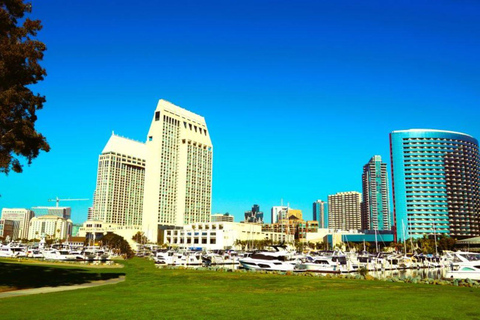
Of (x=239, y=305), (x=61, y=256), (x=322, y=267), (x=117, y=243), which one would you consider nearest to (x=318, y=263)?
(x=322, y=267)

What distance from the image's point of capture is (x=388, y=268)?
84.4 metres

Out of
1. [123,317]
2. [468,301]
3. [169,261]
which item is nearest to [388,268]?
[169,261]

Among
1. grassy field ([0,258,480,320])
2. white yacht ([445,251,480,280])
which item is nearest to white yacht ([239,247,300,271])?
white yacht ([445,251,480,280])

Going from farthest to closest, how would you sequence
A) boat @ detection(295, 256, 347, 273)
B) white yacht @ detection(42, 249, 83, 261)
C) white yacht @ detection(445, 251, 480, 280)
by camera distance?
white yacht @ detection(42, 249, 83, 261)
boat @ detection(295, 256, 347, 273)
white yacht @ detection(445, 251, 480, 280)

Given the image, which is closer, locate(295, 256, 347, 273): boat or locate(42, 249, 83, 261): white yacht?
locate(295, 256, 347, 273): boat

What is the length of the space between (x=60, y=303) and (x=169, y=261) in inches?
2425

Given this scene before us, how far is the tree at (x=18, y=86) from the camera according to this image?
31.1 metres

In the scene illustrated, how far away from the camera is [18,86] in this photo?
3291 centimetres

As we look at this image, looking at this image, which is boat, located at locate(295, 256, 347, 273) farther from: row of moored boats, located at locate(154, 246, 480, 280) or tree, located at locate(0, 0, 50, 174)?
tree, located at locate(0, 0, 50, 174)

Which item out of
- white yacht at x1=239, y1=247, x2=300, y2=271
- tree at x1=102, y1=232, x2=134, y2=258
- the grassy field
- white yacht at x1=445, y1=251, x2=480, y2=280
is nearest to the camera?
the grassy field

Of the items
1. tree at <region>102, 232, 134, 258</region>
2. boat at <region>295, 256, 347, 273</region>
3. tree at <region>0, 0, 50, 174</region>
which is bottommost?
boat at <region>295, 256, 347, 273</region>

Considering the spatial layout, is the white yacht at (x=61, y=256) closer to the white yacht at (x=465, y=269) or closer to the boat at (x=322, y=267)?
the boat at (x=322, y=267)

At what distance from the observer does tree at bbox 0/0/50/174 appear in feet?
102

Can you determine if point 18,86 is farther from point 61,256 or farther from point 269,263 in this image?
point 61,256
